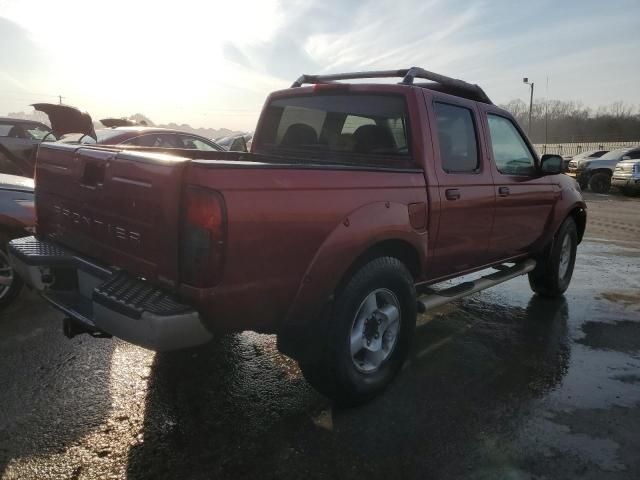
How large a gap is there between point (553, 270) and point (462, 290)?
1.91m

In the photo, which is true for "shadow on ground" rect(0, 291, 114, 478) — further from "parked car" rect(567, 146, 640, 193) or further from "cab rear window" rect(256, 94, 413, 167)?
"parked car" rect(567, 146, 640, 193)

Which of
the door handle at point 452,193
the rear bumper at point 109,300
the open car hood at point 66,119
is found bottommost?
the rear bumper at point 109,300

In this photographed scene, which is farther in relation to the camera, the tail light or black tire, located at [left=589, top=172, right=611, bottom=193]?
black tire, located at [left=589, top=172, right=611, bottom=193]

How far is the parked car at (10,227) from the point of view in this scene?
404 cm

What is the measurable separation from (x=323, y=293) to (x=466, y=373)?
1483 millimetres

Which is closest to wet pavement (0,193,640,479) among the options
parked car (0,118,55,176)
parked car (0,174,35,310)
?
→ parked car (0,174,35,310)

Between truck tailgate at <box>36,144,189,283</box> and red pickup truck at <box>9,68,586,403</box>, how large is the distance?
0.04ft

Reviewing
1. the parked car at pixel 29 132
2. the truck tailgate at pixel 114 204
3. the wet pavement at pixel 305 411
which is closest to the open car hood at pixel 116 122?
the parked car at pixel 29 132

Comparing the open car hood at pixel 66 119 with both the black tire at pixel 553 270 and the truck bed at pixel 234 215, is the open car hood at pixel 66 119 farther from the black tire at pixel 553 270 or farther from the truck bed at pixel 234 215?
the black tire at pixel 553 270

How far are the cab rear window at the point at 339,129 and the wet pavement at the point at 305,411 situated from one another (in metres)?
1.55

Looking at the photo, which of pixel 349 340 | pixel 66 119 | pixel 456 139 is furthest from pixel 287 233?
pixel 66 119

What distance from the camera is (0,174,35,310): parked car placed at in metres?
4.04

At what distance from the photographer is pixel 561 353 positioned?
384cm

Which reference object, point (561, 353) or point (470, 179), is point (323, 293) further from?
point (561, 353)
